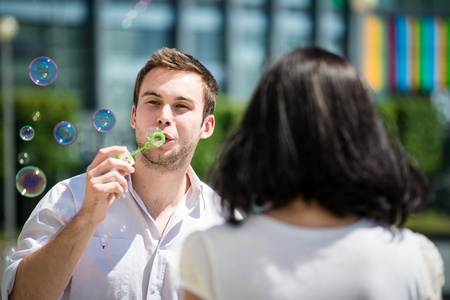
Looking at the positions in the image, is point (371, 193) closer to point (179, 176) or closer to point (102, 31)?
point (179, 176)

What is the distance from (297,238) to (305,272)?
0.08 meters

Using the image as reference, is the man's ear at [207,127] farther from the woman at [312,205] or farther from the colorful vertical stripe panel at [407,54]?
the colorful vertical stripe panel at [407,54]

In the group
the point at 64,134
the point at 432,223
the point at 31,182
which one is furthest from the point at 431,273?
the point at 432,223

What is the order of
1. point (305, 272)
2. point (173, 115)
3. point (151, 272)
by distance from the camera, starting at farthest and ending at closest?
point (173, 115)
point (151, 272)
point (305, 272)

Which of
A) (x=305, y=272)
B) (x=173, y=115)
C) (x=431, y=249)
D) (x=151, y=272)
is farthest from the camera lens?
(x=173, y=115)

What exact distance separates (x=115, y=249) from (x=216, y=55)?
21.6m

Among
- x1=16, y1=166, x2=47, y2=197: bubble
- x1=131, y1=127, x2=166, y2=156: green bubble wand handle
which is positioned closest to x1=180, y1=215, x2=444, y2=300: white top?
x1=131, y1=127, x2=166, y2=156: green bubble wand handle

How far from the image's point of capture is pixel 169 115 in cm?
253

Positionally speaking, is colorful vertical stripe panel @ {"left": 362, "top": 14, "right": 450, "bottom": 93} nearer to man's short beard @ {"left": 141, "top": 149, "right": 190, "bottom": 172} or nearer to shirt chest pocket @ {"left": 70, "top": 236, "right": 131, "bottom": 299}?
man's short beard @ {"left": 141, "top": 149, "right": 190, "bottom": 172}

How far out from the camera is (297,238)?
1438mm

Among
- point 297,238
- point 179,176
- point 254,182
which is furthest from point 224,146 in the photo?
point 179,176

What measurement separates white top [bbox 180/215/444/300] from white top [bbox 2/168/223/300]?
35.8 inches

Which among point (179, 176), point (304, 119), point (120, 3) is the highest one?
point (120, 3)

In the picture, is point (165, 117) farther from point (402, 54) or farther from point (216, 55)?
point (216, 55)
